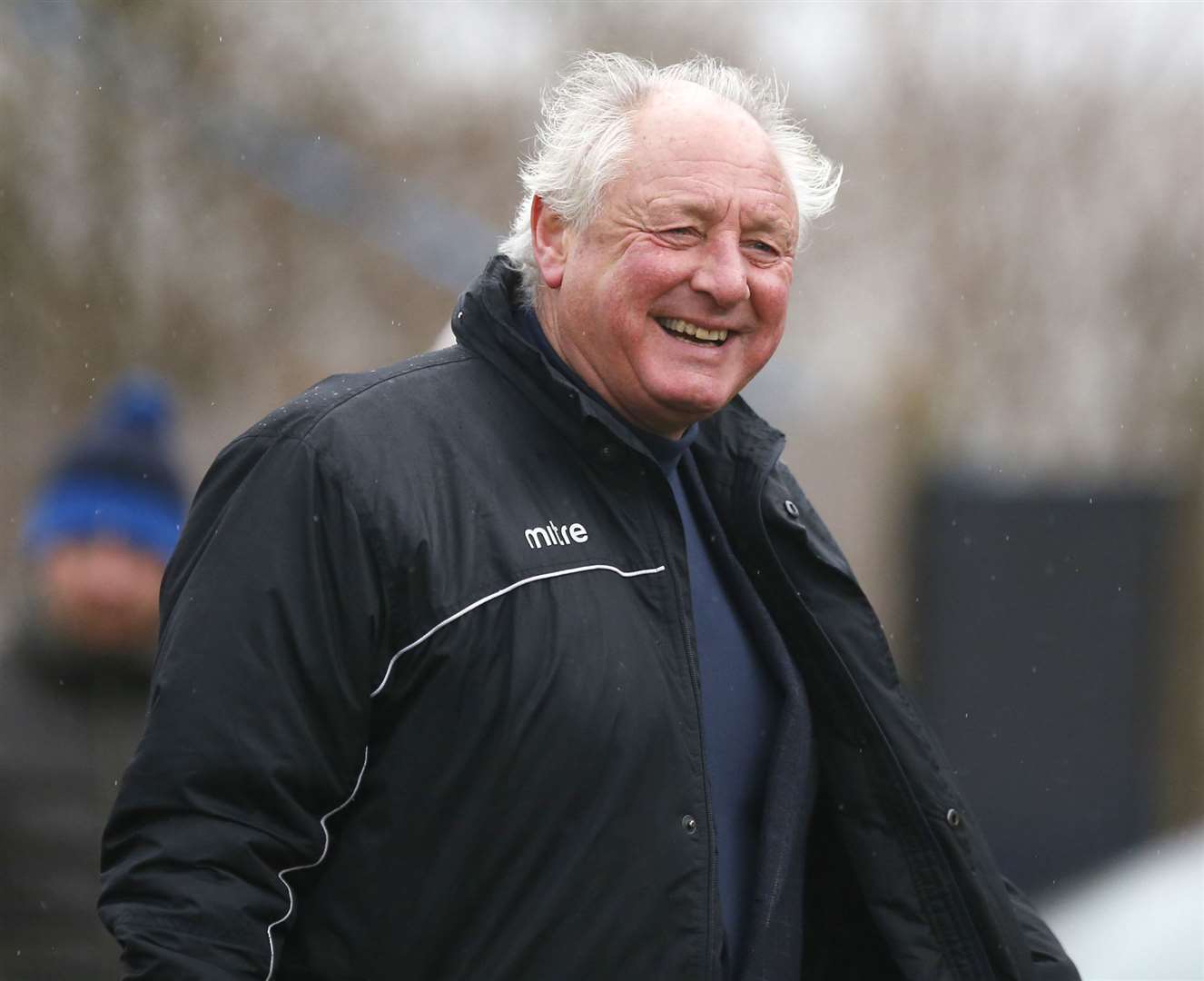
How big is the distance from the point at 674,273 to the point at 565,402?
0.27 metres

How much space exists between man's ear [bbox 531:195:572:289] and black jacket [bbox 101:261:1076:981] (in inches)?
9.9

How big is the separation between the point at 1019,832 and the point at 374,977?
844 centimetres

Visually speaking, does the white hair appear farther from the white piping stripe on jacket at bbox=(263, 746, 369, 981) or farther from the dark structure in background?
the dark structure in background

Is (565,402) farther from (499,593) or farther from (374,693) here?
(374,693)

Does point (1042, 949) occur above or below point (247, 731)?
below

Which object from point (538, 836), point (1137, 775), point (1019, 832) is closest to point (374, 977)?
point (538, 836)

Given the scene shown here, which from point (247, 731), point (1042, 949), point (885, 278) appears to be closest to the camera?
point (247, 731)

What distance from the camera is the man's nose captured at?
2.59 metres

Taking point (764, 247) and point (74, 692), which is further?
point (74, 692)

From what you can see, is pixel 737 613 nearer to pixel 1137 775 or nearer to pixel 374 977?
pixel 374 977

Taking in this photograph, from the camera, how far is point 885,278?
1264 centimetres

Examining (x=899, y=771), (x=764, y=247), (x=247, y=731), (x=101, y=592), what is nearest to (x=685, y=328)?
(x=764, y=247)

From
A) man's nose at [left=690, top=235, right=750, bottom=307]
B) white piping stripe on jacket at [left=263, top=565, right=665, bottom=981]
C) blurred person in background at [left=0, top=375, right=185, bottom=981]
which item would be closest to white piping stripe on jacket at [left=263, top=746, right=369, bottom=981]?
white piping stripe on jacket at [left=263, top=565, right=665, bottom=981]

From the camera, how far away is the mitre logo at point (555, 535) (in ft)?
7.61
